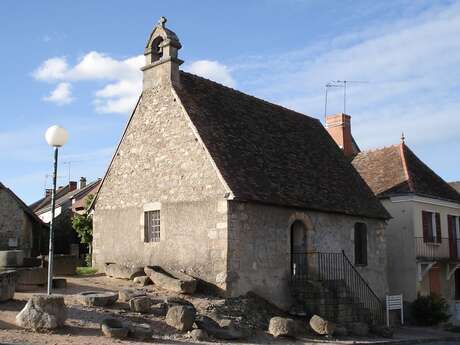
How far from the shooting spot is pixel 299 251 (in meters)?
18.0

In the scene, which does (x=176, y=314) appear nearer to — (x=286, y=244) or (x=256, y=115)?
(x=286, y=244)

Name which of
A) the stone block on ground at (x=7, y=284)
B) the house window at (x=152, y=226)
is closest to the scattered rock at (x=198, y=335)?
the stone block on ground at (x=7, y=284)

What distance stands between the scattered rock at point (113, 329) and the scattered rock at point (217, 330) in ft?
→ 6.89

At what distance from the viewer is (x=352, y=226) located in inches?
786

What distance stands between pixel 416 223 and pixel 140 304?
14436 mm

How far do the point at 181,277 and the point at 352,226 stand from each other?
23.2ft

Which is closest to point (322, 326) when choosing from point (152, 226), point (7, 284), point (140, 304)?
point (140, 304)

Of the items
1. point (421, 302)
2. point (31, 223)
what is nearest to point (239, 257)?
point (421, 302)

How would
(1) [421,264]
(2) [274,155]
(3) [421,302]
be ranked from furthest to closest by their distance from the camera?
(1) [421,264], (3) [421,302], (2) [274,155]

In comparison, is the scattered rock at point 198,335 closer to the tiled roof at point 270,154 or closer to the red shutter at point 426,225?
the tiled roof at point 270,154

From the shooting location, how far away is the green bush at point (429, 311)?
21.6 metres

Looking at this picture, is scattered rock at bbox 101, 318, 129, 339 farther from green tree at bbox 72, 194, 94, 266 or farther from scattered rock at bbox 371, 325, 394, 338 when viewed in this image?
green tree at bbox 72, 194, 94, 266

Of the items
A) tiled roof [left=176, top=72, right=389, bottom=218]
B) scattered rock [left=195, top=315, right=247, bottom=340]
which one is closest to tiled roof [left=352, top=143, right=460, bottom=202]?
tiled roof [left=176, top=72, right=389, bottom=218]

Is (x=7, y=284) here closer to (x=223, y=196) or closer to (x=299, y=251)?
(x=223, y=196)
